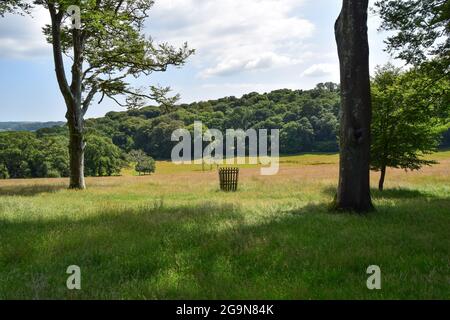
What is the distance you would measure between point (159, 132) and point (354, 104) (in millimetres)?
74611

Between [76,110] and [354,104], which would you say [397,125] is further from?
[76,110]

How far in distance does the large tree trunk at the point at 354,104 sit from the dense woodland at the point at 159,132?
4619 cm

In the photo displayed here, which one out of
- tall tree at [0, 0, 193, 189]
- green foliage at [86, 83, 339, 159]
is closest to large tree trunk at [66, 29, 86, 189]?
tall tree at [0, 0, 193, 189]

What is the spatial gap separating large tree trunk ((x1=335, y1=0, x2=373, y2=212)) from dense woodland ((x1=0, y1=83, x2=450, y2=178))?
4619 cm

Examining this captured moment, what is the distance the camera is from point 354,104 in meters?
12.3

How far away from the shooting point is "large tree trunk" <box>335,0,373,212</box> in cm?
1212

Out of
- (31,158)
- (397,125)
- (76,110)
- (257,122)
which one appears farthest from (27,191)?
(257,122)

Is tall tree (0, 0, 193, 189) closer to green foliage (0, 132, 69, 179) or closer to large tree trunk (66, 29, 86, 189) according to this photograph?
large tree trunk (66, 29, 86, 189)

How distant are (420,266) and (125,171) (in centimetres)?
10059

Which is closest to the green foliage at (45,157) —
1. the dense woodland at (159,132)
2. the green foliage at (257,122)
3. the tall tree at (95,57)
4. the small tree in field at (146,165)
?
the dense woodland at (159,132)

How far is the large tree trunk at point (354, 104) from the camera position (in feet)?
39.8

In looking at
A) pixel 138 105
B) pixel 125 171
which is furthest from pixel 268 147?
pixel 138 105

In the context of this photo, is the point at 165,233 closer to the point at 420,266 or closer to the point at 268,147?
the point at 420,266

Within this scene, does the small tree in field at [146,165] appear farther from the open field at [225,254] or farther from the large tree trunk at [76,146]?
the open field at [225,254]
